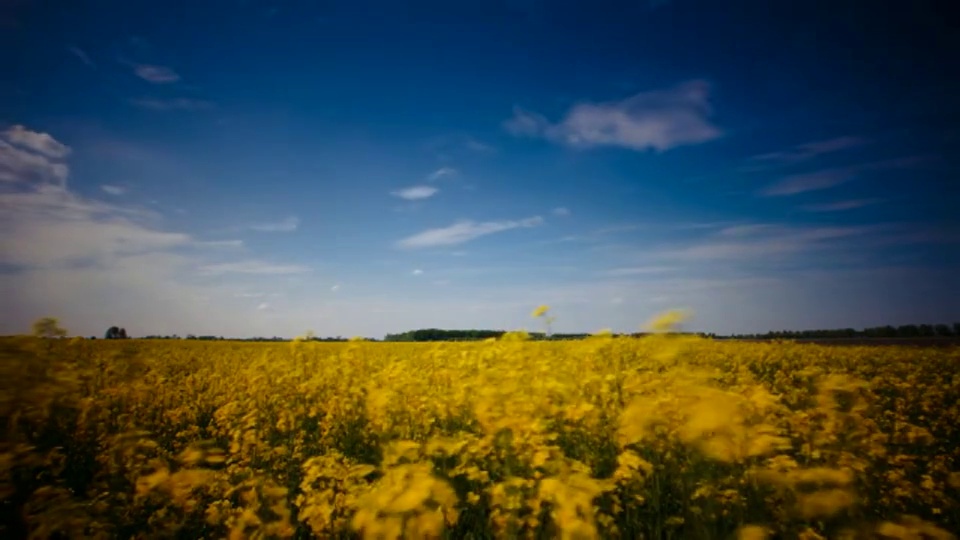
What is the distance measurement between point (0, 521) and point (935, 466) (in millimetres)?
7644

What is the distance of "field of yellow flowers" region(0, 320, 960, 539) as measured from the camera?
2.14 metres

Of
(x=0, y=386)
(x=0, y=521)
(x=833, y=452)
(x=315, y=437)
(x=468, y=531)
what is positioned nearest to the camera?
(x=0, y=386)

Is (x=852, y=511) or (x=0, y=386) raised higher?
(x=0, y=386)

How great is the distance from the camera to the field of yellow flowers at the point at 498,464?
7.02 feet

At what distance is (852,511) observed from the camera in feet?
6.79

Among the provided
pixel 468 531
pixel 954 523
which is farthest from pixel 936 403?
pixel 468 531

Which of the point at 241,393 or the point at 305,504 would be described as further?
the point at 241,393

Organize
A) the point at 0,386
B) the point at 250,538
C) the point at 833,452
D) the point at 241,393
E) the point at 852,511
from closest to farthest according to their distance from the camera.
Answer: the point at 852,511 → the point at 0,386 → the point at 250,538 → the point at 833,452 → the point at 241,393

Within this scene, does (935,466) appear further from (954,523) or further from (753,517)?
(753,517)

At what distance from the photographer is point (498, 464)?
320cm

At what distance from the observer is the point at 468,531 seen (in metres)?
3.20

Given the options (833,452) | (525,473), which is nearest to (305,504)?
(525,473)

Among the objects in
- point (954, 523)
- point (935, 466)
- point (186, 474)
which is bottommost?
point (954, 523)

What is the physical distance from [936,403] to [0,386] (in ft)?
40.5
